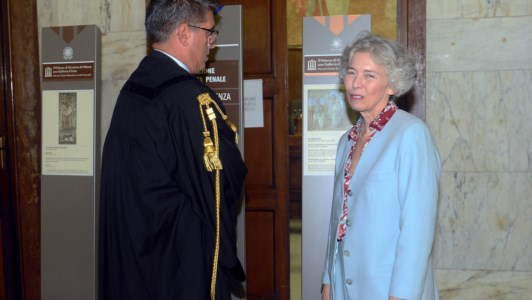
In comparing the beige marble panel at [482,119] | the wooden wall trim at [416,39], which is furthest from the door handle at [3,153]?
the beige marble panel at [482,119]

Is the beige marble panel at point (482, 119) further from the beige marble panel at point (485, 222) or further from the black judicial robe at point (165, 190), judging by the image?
the black judicial robe at point (165, 190)

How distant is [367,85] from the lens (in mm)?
1955

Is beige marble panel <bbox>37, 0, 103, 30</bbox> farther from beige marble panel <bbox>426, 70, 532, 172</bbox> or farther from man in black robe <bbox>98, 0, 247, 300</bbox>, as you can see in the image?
beige marble panel <bbox>426, 70, 532, 172</bbox>

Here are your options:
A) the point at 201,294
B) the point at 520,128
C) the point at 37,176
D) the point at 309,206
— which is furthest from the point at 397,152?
the point at 37,176

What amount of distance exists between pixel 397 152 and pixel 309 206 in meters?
1.35

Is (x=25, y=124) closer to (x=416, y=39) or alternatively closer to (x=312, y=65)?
(x=312, y=65)

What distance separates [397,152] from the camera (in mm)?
1821

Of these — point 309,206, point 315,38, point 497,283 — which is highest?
point 315,38

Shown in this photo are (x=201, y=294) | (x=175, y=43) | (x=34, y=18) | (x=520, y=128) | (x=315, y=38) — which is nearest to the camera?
(x=201, y=294)

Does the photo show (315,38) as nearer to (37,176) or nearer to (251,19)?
(251,19)

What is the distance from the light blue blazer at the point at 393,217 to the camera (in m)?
1.76

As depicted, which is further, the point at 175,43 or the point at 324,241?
the point at 324,241

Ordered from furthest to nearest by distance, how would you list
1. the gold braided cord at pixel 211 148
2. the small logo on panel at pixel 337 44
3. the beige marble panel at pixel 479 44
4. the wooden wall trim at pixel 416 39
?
the wooden wall trim at pixel 416 39 → the beige marble panel at pixel 479 44 → the small logo on panel at pixel 337 44 → the gold braided cord at pixel 211 148

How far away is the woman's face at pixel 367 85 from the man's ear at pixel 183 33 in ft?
2.01
